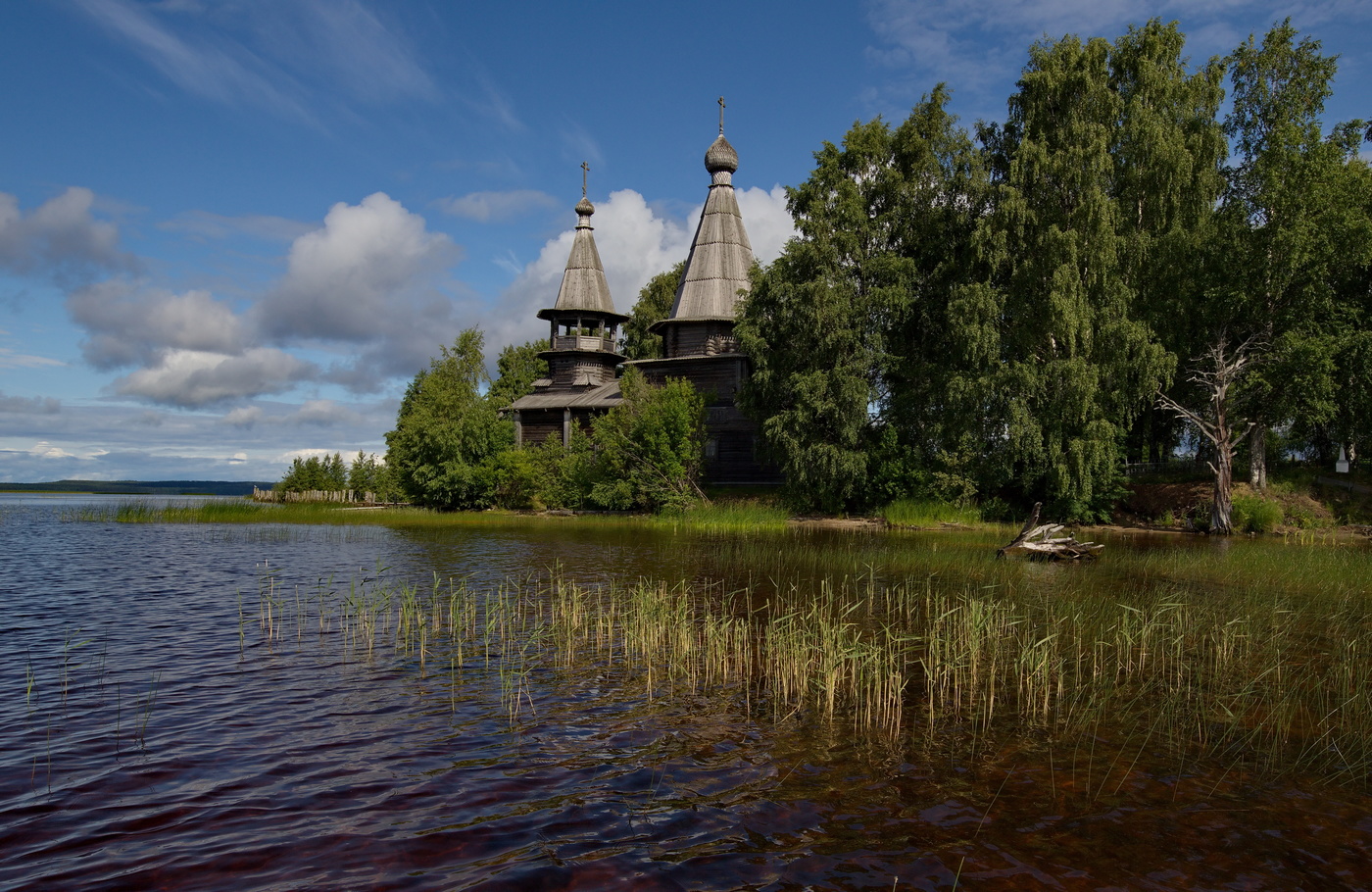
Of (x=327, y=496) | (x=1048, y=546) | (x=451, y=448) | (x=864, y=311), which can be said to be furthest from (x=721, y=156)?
(x=327, y=496)

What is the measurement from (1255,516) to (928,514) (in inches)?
393

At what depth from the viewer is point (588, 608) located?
11.3 metres

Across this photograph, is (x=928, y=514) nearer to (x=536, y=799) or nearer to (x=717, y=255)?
(x=717, y=255)

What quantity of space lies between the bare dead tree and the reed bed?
13.6m

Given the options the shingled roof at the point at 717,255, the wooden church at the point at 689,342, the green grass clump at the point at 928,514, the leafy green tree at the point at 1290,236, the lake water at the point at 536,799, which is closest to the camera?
the lake water at the point at 536,799

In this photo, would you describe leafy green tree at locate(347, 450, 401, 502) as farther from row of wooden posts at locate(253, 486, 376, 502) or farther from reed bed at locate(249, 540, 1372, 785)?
reed bed at locate(249, 540, 1372, 785)

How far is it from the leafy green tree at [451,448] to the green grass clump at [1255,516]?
2955 centimetres

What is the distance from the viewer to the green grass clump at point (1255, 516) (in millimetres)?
24344

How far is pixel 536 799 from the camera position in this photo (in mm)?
5062

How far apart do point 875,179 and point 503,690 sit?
2816 cm

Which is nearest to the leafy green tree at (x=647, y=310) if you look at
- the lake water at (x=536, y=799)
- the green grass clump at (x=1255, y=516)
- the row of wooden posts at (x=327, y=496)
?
the row of wooden posts at (x=327, y=496)

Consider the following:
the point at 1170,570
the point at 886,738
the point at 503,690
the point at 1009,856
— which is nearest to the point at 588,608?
the point at 503,690

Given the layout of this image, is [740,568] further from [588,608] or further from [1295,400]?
[1295,400]

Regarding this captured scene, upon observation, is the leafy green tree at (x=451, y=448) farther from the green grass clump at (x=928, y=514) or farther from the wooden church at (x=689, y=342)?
the green grass clump at (x=928, y=514)
